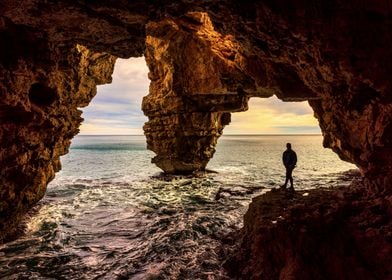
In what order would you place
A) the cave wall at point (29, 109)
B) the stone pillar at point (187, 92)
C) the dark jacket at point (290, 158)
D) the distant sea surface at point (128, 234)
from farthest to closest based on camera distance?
the stone pillar at point (187, 92), the dark jacket at point (290, 158), the distant sea surface at point (128, 234), the cave wall at point (29, 109)

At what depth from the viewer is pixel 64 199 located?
18297mm

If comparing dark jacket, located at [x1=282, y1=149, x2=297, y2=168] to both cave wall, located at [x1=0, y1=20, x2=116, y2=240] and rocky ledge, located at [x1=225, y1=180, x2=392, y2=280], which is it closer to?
rocky ledge, located at [x1=225, y1=180, x2=392, y2=280]

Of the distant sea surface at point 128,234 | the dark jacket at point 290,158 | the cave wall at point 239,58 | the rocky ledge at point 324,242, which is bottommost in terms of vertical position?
the distant sea surface at point 128,234

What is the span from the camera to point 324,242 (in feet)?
20.2

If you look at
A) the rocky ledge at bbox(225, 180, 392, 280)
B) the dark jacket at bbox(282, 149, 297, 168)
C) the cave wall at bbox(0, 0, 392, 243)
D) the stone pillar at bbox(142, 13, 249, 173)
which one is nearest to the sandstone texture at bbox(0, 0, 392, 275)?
the cave wall at bbox(0, 0, 392, 243)

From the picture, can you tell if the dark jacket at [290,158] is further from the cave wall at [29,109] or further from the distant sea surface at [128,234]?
the cave wall at [29,109]

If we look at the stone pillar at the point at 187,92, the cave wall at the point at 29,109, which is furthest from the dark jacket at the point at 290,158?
the cave wall at the point at 29,109

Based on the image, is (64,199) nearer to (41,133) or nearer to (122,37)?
(41,133)

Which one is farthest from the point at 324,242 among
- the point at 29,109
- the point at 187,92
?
the point at 187,92

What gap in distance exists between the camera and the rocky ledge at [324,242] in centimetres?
564

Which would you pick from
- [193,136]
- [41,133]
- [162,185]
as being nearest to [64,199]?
[162,185]

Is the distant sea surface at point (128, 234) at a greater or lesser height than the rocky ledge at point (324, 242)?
lesser

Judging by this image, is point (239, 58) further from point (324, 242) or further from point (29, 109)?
point (324, 242)

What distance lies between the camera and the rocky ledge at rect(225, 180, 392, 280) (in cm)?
564
